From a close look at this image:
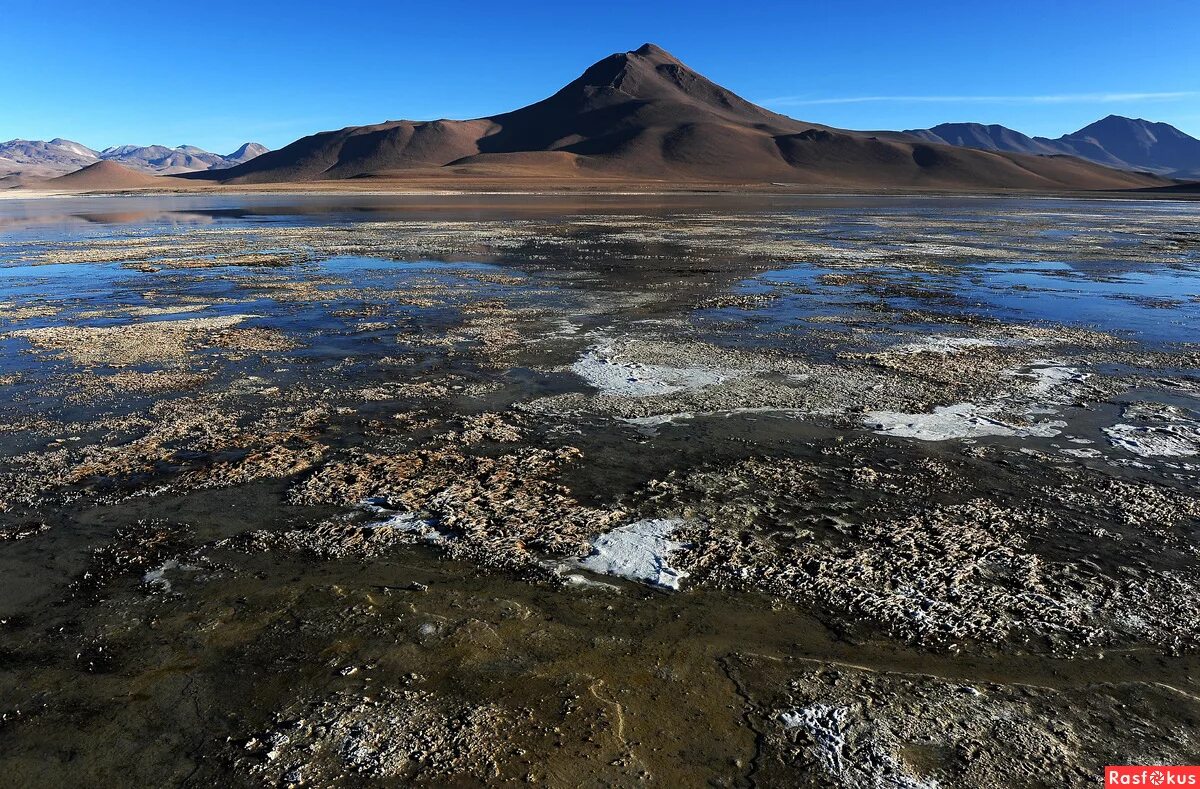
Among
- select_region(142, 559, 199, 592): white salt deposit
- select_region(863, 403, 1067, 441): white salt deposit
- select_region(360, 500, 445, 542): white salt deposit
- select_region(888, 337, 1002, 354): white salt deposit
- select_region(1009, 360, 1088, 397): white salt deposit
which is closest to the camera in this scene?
select_region(142, 559, 199, 592): white salt deposit

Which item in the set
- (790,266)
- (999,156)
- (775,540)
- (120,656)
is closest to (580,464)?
(775,540)

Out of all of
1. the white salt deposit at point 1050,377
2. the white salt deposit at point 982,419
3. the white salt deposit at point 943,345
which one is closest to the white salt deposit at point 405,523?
the white salt deposit at point 982,419

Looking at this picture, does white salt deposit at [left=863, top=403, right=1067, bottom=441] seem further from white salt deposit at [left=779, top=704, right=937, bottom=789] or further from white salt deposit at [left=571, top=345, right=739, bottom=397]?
white salt deposit at [left=779, top=704, right=937, bottom=789]

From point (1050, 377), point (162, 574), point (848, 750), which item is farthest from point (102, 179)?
point (848, 750)

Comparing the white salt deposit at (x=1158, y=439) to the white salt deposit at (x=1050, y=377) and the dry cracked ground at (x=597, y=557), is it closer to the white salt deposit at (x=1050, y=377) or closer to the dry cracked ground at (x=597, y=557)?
the dry cracked ground at (x=597, y=557)

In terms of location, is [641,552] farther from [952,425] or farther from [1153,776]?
[952,425]

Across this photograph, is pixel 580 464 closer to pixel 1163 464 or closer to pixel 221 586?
pixel 221 586

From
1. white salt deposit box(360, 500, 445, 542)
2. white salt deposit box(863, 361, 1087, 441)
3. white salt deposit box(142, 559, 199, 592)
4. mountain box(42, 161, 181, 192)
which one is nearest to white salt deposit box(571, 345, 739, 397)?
white salt deposit box(863, 361, 1087, 441)
